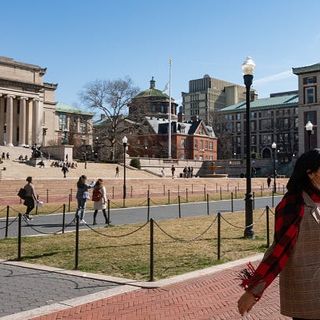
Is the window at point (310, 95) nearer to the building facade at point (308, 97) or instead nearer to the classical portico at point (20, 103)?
the building facade at point (308, 97)

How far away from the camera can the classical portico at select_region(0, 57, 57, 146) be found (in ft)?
285

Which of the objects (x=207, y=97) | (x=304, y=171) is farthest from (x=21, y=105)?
(x=207, y=97)

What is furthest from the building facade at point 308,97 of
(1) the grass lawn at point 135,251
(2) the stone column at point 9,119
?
(1) the grass lawn at point 135,251

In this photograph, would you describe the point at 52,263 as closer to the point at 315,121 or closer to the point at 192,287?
the point at 192,287

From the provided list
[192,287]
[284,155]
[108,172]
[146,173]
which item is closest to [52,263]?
[192,287]

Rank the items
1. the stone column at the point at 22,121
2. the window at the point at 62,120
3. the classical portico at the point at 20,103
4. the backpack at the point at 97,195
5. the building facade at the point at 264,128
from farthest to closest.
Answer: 1. the building facade at the point at 264,128
2. the window at the point at 62,120
3. the stone column at the point at 22,121
4. the classical portico at the point at 20,103
5. the backpack at the point at 97,195

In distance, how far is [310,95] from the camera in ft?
334

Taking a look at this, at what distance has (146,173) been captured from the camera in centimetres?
7025

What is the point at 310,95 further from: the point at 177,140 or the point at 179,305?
the point at 179,305

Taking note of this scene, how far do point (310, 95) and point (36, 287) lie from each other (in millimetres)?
99231

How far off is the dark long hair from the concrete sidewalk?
4.00m

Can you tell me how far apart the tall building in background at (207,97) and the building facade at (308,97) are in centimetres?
7354

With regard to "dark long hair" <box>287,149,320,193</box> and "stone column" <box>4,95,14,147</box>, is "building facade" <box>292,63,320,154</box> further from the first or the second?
"dark long hair" <box>287,149,320,193</box>

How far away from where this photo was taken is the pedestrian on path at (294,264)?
3615mm
